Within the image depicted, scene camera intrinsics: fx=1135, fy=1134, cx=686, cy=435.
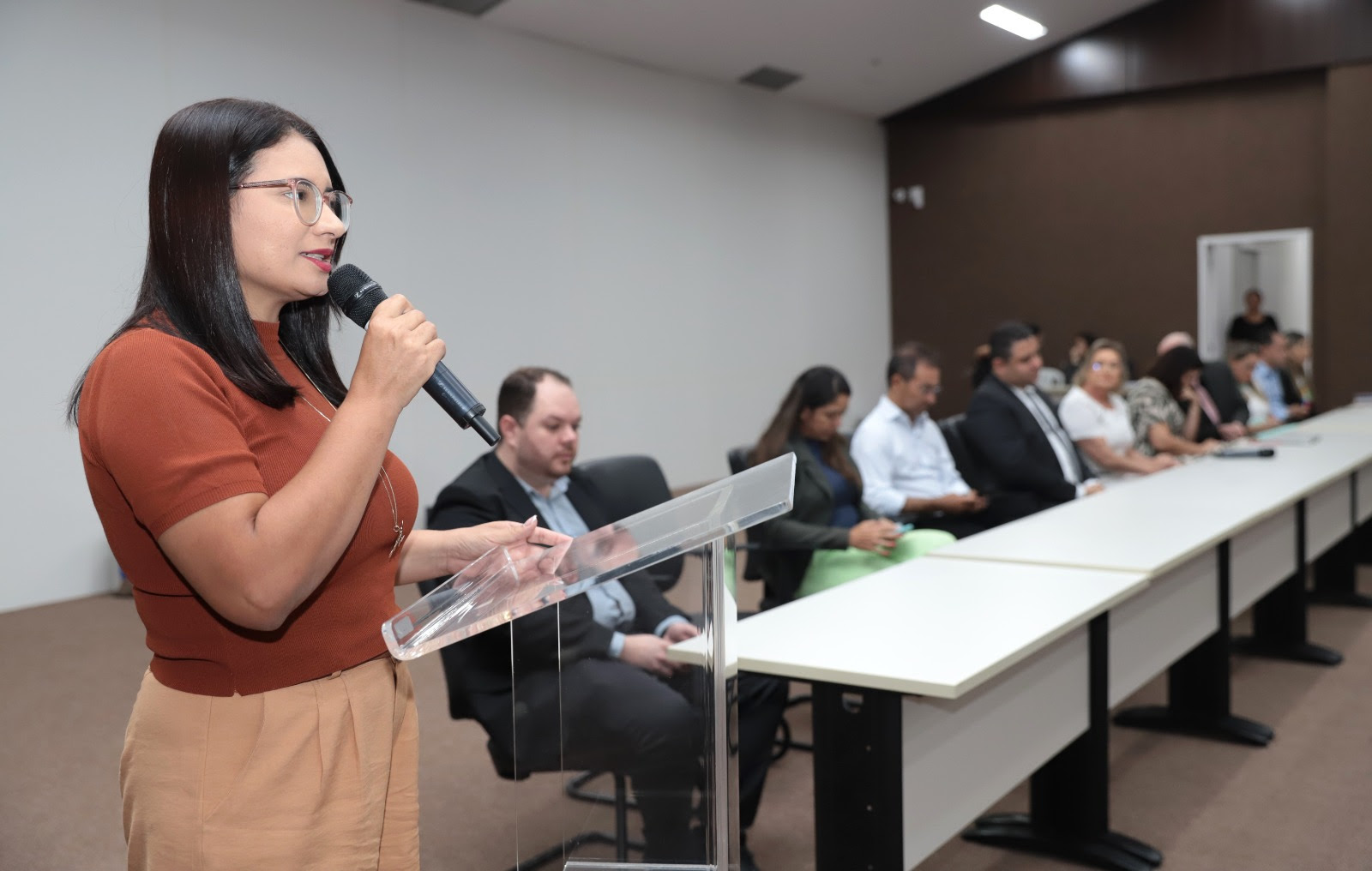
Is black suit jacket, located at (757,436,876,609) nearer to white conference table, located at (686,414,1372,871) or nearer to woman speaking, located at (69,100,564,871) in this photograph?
white conference table, located at (686,414,1372,871)

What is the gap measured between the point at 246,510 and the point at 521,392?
64.7 inches

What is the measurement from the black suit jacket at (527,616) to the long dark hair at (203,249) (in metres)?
0.37

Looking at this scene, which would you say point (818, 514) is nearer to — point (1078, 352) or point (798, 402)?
point (798, 402)

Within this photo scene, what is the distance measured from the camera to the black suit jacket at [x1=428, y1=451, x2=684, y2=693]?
121 centimetres

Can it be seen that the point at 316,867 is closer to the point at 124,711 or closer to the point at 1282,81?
the point at 124,711

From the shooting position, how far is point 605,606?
1.28 meters

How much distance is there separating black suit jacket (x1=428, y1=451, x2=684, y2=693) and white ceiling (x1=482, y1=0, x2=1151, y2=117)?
5.61 m

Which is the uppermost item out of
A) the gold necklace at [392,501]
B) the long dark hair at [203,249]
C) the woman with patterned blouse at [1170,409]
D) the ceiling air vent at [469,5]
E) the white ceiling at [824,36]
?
the white ceiling at [824,36]

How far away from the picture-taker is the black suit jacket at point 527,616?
1.21m

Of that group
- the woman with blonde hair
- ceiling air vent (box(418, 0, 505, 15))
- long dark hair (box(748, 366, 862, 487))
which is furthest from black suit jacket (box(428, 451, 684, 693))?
ceiling air vent (box(418, 0, 505, 15))

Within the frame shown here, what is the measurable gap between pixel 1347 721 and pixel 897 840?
2.36 m

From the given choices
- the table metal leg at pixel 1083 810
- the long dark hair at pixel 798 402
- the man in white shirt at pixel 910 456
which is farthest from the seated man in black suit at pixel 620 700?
the man in white shirt at pixel 910 456

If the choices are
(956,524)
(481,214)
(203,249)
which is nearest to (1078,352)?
(481,214)

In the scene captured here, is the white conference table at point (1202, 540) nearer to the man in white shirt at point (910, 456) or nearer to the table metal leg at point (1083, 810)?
the table metal leg at point (1083, 810)
